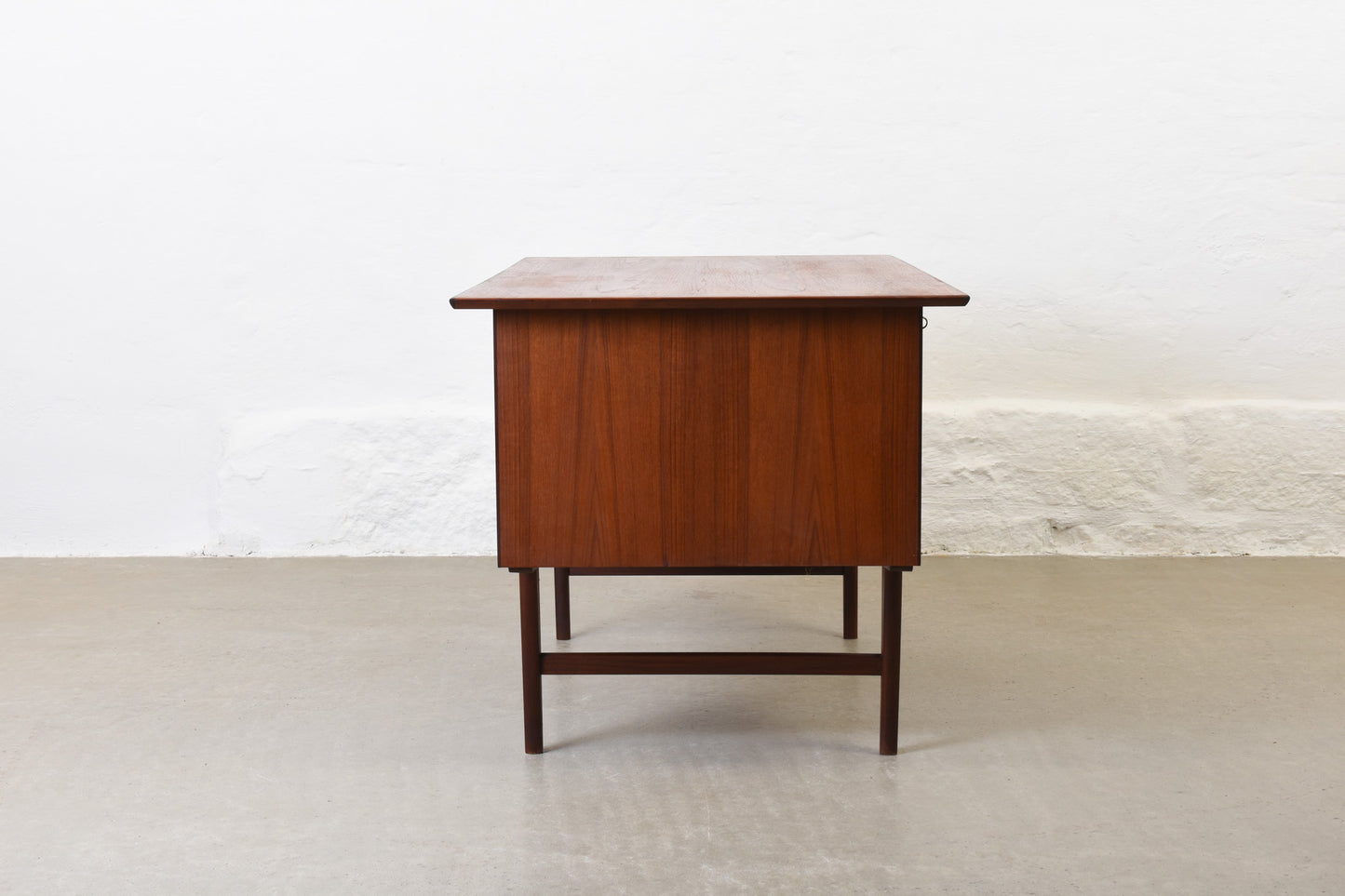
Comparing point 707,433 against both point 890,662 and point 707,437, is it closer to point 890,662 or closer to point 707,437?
point 707,437

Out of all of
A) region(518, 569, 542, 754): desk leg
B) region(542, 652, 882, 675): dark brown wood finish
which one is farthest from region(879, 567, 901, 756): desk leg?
region(518, 569, 542, 754): desk leg

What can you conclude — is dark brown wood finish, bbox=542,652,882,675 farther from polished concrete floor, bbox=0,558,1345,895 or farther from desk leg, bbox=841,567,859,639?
desk leg, bbox=841,567,859,639

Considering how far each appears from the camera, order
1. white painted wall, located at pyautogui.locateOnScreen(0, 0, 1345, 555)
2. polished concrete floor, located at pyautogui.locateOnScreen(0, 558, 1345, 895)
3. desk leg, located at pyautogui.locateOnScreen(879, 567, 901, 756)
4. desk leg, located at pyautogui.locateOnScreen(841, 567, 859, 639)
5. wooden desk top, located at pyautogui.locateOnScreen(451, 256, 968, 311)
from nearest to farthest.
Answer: polished concrete floor, located at pyautogui.locateOnScreen(0, 558, 1345, 895) < wooden desk top, located at pyautogui.locateOnScreen(451, 256, 968, 311) < desk leg, located at pyautogui.locateOnScreen(879, 567, 901, 756) < desk leg, located at pyautogui.locateOnScreen(841, 567, 859, 639) < white painted wall, located at pyautogui.locateOnScreen(0, 0, 1345, 555)

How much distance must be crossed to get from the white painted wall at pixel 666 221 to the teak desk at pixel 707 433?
5.80 ft

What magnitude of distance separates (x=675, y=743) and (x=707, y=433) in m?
0.68

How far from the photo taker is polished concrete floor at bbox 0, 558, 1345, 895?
6.92 ft

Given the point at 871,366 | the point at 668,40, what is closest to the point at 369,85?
the point at 668,40

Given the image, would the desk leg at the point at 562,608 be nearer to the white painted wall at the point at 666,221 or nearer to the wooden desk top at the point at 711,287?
the wooden desk top at the point at 711,287

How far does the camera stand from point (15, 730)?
2717mm

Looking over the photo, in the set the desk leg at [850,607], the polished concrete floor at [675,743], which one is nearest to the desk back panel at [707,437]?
the polished concrete floor at [675,743]

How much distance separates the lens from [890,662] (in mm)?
2539

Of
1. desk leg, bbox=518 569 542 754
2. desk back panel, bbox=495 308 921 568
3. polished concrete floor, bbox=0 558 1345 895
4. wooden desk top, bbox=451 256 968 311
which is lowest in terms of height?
polished concrete floor, bbox=0 558 1345 895

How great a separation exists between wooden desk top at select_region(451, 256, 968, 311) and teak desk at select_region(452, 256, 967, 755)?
21 millimetres

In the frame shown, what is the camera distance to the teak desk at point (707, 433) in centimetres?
236
